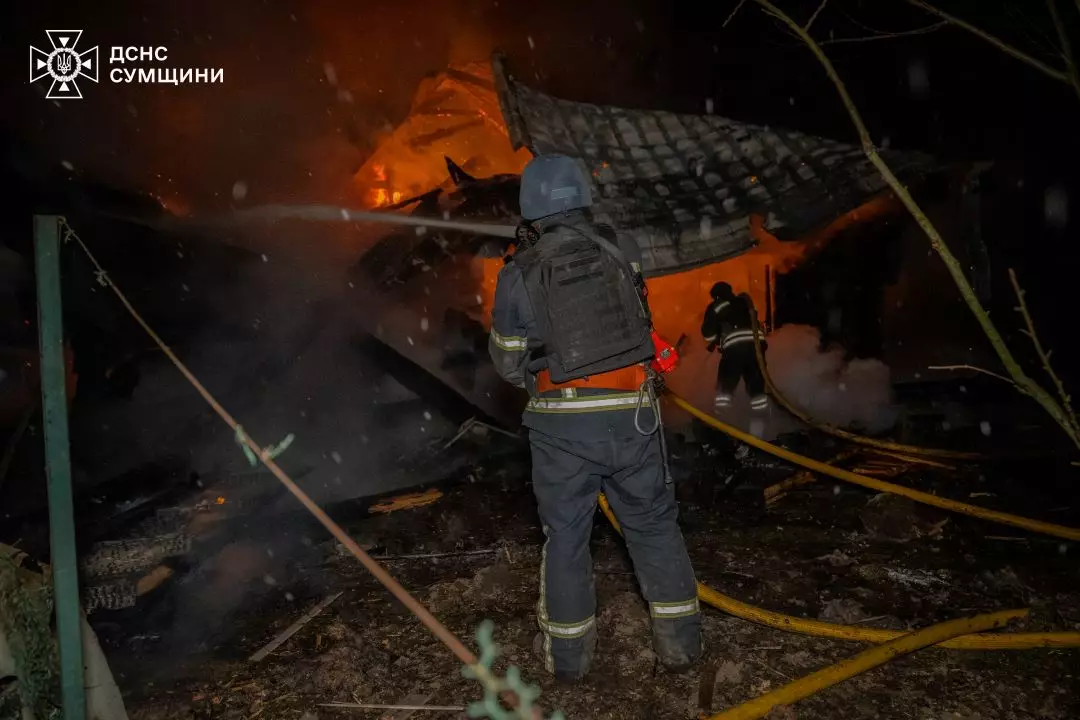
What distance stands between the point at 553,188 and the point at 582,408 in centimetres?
113

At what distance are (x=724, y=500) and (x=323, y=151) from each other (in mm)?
7113

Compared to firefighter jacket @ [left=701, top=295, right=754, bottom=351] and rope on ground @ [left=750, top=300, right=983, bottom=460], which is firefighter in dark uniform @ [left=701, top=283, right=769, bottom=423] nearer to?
firefighter jacket @ [left=701, top=295, right=754, bottom=351]

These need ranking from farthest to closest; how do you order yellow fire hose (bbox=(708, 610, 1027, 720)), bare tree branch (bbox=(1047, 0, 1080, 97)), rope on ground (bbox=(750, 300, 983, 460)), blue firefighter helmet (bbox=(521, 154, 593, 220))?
rope on ground (bbox=(750, 300, 983, 460)) < blue firefighter helmet (bbox=(521, 154, 593, 220)) < yellow fire hose (bbox=(708, 610, 1027, 720)) < bare tree branch (bbox=(1047, 0, 1080, 97))

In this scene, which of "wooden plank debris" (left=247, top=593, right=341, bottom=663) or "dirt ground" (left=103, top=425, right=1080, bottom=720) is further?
"wooden plank debris" (left=247, top=593, right=341, bottom=663)

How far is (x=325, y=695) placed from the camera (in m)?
3.29

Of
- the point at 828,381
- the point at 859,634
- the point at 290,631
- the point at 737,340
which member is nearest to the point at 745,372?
the point at 737,340

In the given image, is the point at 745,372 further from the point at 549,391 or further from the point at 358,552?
the point at 358,552

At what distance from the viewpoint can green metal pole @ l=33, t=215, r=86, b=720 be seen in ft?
7.68

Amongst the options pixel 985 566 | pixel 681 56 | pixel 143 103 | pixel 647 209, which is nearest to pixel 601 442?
pixel 985 566

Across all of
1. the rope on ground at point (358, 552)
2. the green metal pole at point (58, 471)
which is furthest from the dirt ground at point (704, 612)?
the green metal pole at point (58, 471)

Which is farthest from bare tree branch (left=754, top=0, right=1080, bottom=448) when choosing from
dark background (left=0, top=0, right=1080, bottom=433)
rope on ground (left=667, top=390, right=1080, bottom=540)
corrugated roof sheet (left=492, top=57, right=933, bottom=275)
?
dark background (left=0, top=0, right=1080, bottom=433)

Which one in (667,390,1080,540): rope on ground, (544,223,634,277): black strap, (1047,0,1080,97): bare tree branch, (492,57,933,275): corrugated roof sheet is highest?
(492,57,933,275): corrugated roof sheet

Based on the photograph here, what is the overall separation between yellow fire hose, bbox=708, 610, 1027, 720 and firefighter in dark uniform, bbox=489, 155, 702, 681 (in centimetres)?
54

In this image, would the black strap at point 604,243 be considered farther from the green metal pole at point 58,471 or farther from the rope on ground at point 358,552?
the green metal pole at point 58,471
